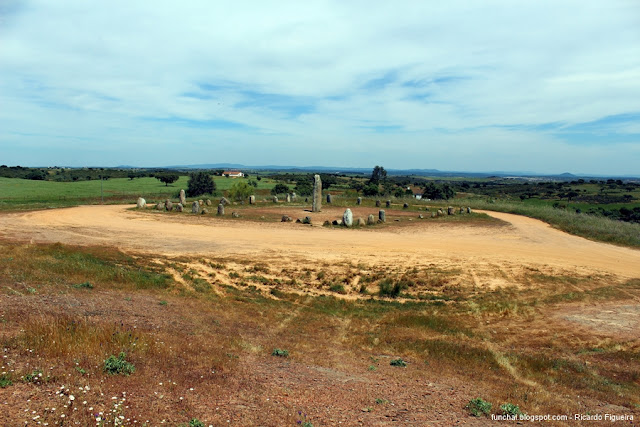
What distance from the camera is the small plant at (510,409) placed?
19.7 ft

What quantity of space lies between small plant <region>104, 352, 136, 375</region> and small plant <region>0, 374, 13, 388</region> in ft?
3.75

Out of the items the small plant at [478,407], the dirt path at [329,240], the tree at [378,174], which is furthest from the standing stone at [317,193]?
the tree at [378,174]

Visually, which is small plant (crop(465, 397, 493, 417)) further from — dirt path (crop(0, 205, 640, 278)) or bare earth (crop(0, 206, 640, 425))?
dirt path (crop(0, 205, 640, 278))

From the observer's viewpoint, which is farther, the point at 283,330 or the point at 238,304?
the point at 238,304

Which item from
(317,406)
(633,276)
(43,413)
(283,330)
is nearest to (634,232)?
(633,276)

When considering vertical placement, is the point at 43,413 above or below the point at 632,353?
above

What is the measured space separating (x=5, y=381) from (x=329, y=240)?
18674mm

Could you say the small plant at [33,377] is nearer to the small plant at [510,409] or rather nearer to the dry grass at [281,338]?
the dry grass at [281,338]

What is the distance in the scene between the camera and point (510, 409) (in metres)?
6.05

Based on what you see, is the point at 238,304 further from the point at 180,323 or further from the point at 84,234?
the point at 84,234

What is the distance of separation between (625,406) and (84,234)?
24964 mm

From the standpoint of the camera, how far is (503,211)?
41.7 meters

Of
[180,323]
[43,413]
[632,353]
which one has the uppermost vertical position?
[43,413]

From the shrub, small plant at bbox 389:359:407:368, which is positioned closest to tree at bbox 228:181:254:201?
the shrub
